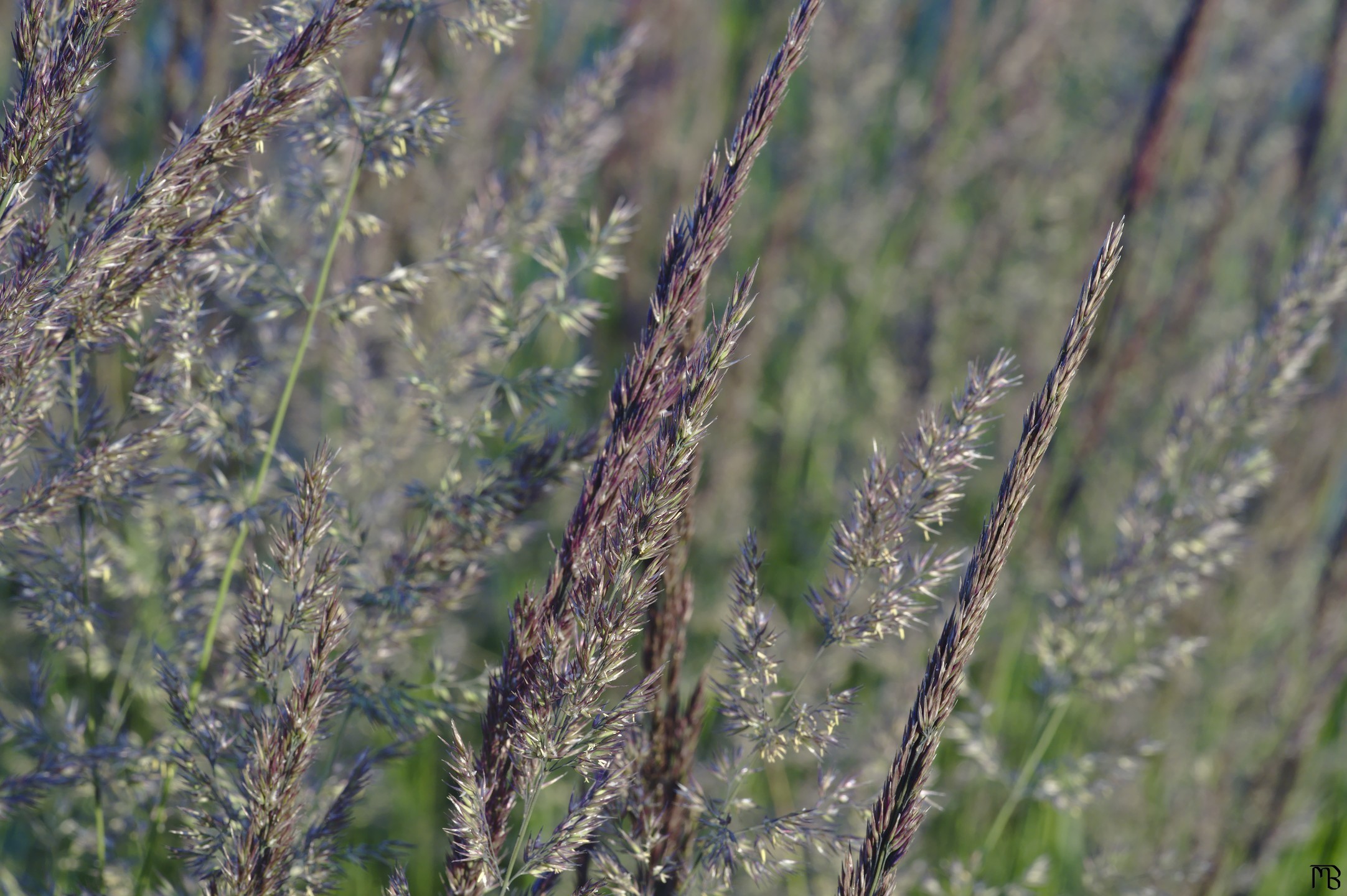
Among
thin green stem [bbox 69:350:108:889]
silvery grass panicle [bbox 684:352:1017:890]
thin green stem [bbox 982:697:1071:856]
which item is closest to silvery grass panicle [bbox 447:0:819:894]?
silvery grass panicle [bbox 684:352:1017:890]

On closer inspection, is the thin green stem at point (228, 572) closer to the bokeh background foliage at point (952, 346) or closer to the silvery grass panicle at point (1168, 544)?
the bokeh background foliage at point (952, 346)

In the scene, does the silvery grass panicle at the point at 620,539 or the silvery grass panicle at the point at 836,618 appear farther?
the silvery grass panicle at the point at 836,618

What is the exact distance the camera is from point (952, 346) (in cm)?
382

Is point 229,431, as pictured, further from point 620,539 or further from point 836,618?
point 836,618

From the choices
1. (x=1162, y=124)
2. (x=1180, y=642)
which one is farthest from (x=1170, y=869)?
(x=1162, y=124)

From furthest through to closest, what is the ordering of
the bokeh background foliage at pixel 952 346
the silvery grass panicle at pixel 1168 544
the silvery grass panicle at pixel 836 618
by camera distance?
the bokeh background foliage at pixel 952 346, the silvery grass panicle at pixel 1168 544, the silvery grass panicle at pixel 836 618

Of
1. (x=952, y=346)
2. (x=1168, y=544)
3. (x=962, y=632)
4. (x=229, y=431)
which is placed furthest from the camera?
(x=952, y=346)

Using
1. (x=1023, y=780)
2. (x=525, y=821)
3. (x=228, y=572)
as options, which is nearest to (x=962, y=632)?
(x=525, y=821)

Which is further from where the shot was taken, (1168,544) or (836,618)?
(1168,544)

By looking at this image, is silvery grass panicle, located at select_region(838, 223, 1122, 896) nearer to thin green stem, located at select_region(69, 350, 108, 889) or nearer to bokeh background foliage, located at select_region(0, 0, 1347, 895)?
bokeh background foliage, located at select_region(0, 0, 1347, 895)

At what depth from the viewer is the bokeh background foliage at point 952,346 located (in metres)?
2.43

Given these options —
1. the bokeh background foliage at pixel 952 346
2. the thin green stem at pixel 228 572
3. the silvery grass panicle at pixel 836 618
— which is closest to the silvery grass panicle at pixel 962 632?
the silvery grass panicle at pixel 836 618

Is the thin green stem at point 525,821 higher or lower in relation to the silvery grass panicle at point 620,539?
lower

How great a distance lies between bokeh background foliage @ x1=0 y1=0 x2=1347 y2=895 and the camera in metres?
2.43
